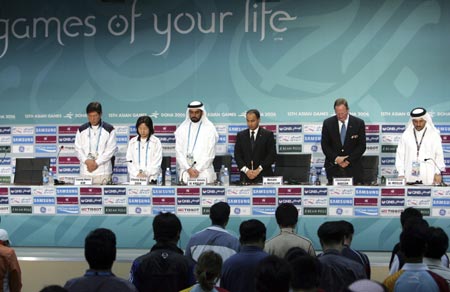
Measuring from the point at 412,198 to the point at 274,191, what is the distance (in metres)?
1.49

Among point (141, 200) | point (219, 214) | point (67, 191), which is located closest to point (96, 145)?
point (67, 191)

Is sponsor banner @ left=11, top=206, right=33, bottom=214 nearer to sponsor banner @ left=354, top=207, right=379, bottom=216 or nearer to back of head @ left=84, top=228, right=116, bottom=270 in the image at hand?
sponsor banner @ left=354, top=207, right=379, bottom=216

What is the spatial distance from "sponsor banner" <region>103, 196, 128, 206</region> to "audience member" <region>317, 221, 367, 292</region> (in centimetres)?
382

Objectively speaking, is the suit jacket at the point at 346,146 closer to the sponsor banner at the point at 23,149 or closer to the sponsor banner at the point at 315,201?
the sponsor banner at the point at 315,201

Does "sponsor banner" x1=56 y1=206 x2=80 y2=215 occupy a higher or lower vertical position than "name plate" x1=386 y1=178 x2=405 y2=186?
lower

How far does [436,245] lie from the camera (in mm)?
3607

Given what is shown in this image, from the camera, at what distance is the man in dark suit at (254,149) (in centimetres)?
793

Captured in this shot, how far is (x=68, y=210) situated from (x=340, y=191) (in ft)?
10.1

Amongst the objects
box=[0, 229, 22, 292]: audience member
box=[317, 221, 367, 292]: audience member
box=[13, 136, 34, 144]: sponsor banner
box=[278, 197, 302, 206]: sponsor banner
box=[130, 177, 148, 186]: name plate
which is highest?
box=[13, 136, 34, 144]: sponsor banner

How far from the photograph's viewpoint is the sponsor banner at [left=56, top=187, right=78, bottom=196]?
731 cm

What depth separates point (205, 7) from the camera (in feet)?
30.8

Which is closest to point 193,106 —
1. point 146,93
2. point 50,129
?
point 146,93

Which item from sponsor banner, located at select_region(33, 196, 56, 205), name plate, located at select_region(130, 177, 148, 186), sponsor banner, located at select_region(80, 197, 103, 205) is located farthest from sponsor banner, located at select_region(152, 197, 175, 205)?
sponsor banner, located at select_region(33, 196, 56, 205)

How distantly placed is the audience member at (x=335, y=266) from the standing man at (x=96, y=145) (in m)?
4.97
